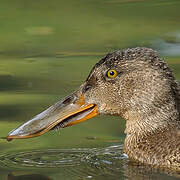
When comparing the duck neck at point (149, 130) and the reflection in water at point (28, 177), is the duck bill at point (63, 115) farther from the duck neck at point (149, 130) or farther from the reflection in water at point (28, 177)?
the reflection in water at point (28, 177)

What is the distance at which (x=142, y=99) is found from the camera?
9523 millimetres

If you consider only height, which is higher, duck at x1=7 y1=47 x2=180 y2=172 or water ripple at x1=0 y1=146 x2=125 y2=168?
duck at x1=7 y1=47 x2=180 y2=172

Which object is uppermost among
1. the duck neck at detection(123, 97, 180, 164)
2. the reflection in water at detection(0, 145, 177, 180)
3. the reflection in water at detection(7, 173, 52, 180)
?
the duck neck at detection(123, 97, 180, 164)

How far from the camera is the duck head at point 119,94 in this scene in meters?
9.44

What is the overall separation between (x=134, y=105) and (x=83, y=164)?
93 centimetres

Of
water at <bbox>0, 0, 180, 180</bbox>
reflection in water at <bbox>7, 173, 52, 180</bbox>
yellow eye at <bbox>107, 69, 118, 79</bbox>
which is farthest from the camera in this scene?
yellow eye at <bbox>107, 69, 118, 79</bbox>

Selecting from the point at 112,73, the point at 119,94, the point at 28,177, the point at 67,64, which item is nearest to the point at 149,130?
the point at 119,94

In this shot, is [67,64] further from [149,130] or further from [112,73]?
[149,130]

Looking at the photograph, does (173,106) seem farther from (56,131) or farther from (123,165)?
(56,131)

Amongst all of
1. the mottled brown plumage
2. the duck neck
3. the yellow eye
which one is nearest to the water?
the duck neck

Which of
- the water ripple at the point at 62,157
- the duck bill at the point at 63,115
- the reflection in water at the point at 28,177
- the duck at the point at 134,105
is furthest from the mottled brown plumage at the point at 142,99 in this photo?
the reflection in water at the point at 28,177

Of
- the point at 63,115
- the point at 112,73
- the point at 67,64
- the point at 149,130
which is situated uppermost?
the point at 67,64

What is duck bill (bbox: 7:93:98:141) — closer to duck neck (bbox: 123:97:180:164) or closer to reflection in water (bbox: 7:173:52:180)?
duck neck (bbox: 123:97:180:164)

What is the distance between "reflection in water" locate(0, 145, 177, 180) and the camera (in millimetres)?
8852
